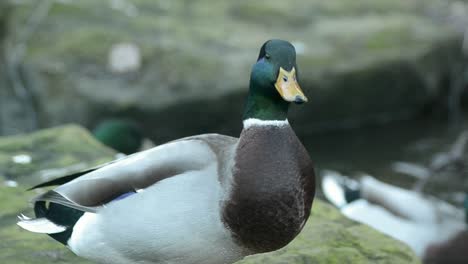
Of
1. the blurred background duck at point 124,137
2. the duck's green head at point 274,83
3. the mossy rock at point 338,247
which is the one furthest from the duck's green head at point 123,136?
the duck's green head at point 274,83

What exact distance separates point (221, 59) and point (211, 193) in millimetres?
4817

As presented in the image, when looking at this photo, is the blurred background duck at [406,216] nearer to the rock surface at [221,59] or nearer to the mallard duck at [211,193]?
the rock surface at [221,59]

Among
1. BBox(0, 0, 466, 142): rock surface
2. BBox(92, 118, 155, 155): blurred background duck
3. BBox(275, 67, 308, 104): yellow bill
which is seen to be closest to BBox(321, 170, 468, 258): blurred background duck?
BBox(92, 118, 155, 155): blurred background duck

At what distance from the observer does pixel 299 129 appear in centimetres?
776

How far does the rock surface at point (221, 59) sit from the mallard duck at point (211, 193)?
14.5ft

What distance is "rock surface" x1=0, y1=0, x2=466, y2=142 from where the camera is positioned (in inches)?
286

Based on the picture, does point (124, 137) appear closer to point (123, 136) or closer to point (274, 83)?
point (123, 136)

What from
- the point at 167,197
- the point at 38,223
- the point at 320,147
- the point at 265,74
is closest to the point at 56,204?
the point at 38,223

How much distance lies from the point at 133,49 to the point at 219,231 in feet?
15.9

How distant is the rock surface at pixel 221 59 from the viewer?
7.27m

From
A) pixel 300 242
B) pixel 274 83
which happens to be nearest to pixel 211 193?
pixel 274 83

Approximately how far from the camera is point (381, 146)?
25.2ft

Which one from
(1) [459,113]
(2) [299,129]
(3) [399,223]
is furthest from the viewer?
(1) [459,113]

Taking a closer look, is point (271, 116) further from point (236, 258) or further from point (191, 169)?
point (236, 258)
